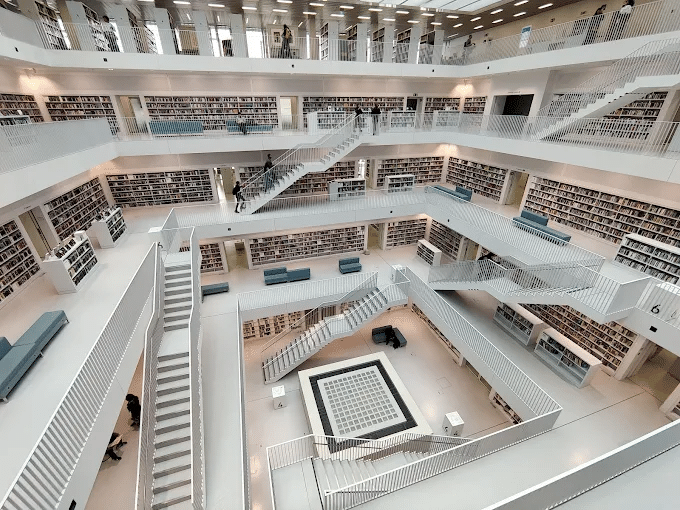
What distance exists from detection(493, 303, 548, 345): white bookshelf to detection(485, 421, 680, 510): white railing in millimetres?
6006

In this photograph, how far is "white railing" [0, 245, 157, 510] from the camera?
3.25 metres

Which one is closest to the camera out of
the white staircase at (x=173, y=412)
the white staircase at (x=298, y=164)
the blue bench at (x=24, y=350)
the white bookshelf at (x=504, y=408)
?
the blue bench at (x=24, y=350)

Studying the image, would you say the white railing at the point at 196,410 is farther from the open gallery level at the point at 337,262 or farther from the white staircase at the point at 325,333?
the white staircase at the point at 325,333

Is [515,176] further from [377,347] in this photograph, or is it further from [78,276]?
[78,276]

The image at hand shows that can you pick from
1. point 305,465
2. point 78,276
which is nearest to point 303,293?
point 305,465

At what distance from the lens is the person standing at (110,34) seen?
10.4 metres

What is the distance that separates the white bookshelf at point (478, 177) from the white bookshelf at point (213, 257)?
12537 mm

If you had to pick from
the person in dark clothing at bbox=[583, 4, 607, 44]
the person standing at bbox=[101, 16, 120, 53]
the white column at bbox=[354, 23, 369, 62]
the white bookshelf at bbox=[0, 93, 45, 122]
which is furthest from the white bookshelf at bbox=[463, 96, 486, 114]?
the white bookshelf at bbox=[0, 93, 45, 122]

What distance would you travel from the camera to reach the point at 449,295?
500 inches

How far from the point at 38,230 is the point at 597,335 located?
56.9 feet

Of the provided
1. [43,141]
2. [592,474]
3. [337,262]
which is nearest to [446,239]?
[337,262]

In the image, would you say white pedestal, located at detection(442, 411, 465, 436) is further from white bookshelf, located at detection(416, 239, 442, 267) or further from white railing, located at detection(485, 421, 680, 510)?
white bookshelf, located at detection(416, 239, 442, 267)

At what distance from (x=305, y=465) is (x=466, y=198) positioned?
479 inches

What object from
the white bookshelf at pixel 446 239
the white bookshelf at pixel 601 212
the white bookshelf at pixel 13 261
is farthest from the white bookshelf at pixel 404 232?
the white bookshelf at pixel 13 261
